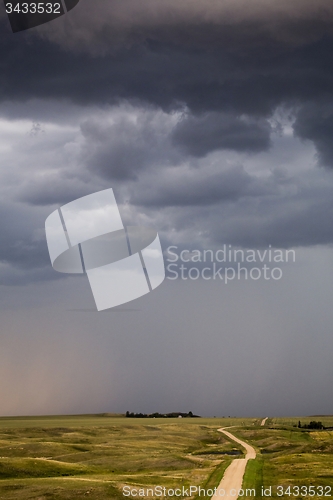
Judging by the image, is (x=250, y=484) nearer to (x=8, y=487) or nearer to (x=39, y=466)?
(x=8, y=487)

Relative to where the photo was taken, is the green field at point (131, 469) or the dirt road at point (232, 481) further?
the green field at point (131, 469)

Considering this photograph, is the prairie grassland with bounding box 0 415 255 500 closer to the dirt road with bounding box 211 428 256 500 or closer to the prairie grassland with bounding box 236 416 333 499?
the dirt road with bounding box 211 428 256 500

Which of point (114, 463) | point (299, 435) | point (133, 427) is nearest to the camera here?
point (114, 463)

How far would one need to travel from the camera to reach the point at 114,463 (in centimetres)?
9600

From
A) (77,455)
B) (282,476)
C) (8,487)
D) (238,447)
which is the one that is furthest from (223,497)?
(238,447)

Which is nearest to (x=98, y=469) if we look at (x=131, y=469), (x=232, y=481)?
(x=131, y=469)

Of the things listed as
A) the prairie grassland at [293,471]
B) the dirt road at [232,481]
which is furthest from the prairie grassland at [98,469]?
the prairie grassland at [293,471]

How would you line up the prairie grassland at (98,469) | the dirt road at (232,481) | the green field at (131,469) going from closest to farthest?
the dirt road at (232,481)
the prairie grassland at (98,469)
the green field at (131,469)

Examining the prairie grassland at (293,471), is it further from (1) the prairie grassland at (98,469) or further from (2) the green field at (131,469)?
(1) the prairie grassland at (98,469)

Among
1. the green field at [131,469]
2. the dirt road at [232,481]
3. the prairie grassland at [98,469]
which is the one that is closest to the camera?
the dirt road at [232,481]

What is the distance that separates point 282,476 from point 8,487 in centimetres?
3447

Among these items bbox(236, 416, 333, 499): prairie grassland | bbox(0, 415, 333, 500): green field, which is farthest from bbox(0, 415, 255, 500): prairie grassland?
bbox(236, 416, 333, 499): prairie grassland

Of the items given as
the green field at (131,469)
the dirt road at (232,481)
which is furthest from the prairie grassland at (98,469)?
the dirt road at (232,481)

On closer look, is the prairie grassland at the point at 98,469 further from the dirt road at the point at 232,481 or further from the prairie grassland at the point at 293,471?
the prairie grassland at the point at 293,471
